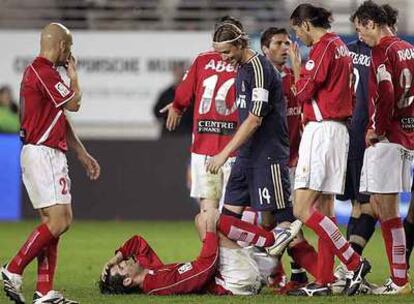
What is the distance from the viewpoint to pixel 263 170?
11086 mm

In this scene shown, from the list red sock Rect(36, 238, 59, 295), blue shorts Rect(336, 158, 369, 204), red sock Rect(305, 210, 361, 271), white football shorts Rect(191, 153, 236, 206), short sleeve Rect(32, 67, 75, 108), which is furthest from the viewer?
white football shorts Rect(191, 153, 236, 206)

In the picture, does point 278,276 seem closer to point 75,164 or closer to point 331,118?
point 331,118

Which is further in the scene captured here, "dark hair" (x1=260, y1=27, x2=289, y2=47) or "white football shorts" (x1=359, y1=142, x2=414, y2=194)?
"dark hair" (x1=260, y1=27, x2=289, y2=47)

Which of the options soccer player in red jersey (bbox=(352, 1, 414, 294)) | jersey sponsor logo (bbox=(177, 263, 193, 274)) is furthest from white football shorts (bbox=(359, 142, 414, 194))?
jersey sponsor logo (bbox=(177, 263, 193, 274))

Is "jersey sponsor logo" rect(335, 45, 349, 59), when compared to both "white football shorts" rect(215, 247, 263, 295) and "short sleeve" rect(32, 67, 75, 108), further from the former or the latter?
"short sleeve" rect(32, 67, 75, 108)

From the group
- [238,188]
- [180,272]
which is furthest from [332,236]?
[180,272]

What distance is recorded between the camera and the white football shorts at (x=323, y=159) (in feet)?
34.5

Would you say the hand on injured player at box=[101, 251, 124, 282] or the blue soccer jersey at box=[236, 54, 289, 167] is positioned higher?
the blue soccer jersey at box=[236, 54, 289, 167]

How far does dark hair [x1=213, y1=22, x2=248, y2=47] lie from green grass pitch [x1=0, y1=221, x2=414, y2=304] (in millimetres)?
2010

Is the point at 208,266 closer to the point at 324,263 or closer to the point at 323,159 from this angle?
the point at 324,263

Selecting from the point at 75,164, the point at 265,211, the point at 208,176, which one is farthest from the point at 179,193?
the point at 265,211

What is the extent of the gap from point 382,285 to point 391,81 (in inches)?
70.2

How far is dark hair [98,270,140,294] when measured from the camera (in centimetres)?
1073

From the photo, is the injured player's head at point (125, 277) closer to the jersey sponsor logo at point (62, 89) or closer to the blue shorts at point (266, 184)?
the blue shorts at point (266, 184)
